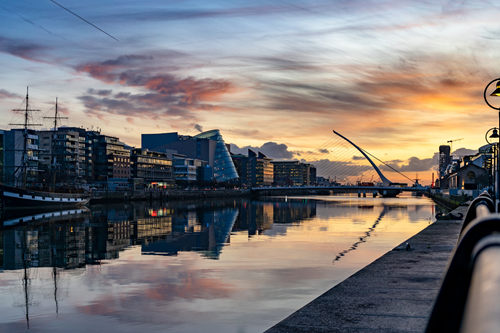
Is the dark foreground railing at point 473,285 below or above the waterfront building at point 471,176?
below

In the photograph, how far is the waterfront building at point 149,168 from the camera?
183375mm

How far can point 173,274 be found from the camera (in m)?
19.6

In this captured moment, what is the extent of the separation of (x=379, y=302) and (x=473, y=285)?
1013 cm

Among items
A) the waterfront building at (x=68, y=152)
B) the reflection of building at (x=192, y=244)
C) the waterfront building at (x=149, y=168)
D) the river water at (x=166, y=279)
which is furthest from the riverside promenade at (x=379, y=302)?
the waterfront building at (x=149, y=168)

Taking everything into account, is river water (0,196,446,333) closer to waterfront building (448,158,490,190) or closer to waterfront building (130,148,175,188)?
waterfront building (448,158,490,190)

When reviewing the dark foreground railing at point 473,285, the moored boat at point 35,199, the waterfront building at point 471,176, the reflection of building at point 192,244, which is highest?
the waterfront building at point 471,176

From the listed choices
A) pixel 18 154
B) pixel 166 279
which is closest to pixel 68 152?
pixel 18 154

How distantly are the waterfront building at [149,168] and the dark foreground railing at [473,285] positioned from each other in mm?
180939

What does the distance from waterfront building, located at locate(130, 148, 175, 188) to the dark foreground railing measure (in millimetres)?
180939

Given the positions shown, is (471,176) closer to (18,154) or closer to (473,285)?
(18,154)

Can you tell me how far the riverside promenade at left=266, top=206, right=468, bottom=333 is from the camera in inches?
352

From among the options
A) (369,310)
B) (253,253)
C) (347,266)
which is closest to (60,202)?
(253,253)

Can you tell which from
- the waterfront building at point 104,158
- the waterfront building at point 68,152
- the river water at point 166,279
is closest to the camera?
the river water at point 166,279

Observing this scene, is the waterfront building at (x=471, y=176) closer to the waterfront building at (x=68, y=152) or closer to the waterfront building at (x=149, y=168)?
the waterfront building at (x=149, y=168)
